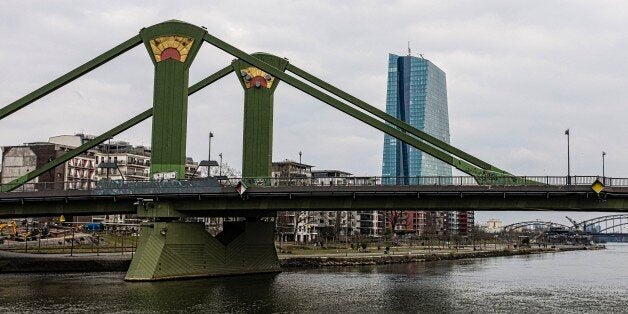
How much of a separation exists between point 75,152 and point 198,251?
1979 centimetres

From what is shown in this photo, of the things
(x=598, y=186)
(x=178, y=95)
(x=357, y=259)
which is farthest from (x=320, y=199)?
(x=357, y=259)

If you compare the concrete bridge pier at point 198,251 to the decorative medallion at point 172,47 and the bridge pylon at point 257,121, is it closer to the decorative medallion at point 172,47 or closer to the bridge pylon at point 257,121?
the bridge pylon at point 257,121

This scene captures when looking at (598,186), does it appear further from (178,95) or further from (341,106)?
(178,95)

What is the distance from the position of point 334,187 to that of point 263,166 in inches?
1136

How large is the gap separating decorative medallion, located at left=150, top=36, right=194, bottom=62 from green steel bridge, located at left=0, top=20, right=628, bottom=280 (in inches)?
4.6

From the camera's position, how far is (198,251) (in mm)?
77562

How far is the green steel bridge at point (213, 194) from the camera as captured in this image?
2566 inches

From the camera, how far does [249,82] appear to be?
3784 inches

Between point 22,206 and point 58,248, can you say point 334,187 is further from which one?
point 58,248

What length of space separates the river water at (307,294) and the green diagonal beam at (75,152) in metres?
11.3

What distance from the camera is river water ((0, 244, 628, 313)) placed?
2100 inches

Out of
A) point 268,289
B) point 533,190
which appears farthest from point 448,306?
point 268,289

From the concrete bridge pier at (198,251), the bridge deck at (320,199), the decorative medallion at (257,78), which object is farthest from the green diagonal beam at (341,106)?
the concrete bridge pier at (198,251)

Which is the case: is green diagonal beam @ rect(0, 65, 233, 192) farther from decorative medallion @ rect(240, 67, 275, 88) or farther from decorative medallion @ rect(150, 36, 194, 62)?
decorative medallion @ rect(150, 36, 194, 62)
